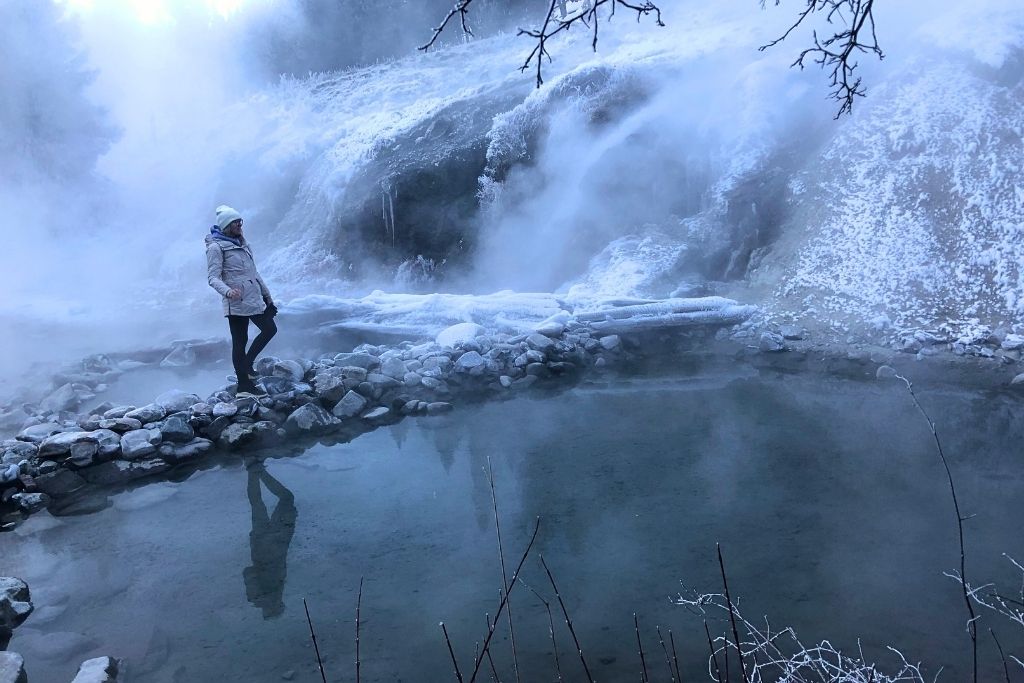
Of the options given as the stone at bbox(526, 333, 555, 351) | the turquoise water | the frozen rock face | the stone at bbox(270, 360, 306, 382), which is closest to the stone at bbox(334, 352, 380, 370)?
the stone at bbox(270, 360, 306, 382)

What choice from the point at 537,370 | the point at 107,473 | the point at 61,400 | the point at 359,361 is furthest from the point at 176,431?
the point at 537,370

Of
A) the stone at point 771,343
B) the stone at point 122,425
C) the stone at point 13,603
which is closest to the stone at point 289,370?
the stone at point 122,425

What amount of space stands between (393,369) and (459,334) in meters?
1.03

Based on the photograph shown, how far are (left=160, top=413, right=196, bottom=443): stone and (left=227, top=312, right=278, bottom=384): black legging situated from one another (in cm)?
75

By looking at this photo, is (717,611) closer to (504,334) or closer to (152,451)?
(152,451)

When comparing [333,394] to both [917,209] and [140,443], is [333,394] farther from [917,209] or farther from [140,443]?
[917,209]

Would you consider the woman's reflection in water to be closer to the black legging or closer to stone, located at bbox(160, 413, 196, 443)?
stone, located at bbox(160, 413, 196, 443)

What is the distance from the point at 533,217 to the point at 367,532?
9.38 m

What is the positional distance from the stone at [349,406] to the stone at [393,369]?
571mm

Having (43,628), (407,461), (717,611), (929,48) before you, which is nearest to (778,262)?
(929,48)

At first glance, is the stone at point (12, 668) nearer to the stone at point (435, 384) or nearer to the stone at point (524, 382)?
the stone at point (435, 384)

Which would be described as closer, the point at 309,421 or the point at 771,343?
the point at 309,421

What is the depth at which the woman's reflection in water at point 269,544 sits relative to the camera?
3359 millimetres

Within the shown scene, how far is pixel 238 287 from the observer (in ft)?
19.3
